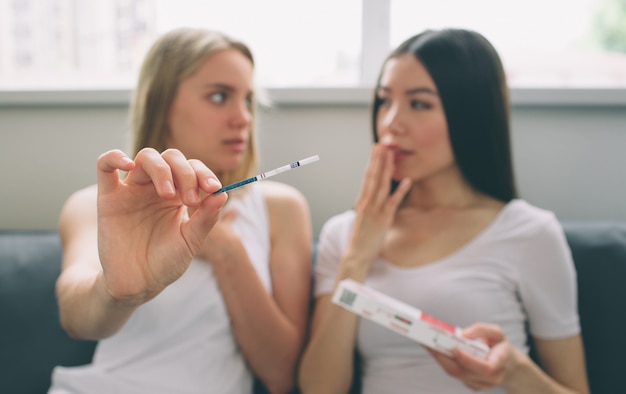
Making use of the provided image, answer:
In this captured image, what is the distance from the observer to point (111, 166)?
56 centimetres

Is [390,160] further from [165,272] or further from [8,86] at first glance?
[8,86]

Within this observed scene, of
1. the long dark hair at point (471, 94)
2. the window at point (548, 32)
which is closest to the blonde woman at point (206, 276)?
the long dark hair at point (471, 94)

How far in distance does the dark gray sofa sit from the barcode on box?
1.85ft

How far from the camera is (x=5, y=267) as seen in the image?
45.9 inches

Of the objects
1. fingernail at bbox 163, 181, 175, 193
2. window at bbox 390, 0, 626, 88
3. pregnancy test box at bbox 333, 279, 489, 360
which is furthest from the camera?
window at bbox 390, 0, 626, 88

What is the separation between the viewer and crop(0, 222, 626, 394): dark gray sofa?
1.05 meters

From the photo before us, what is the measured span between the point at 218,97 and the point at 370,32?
2.12 ft

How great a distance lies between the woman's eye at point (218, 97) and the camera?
3.31ft

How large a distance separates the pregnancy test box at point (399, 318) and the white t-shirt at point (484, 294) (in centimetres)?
17

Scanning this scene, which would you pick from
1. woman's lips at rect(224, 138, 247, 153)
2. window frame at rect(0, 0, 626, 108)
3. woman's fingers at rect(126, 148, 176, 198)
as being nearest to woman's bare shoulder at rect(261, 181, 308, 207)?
woman's lips at rect(224, 138, 247, 153)

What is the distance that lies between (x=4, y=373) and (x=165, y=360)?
15.7 inches

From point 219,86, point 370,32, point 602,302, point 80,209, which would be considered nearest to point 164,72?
point 219,86

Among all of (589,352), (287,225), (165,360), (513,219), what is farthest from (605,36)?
(165,360)

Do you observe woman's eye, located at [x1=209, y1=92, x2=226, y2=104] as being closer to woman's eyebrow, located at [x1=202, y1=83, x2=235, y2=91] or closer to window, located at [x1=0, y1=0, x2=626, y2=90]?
woman's eyebrow, located at [x1=202, y1=83, x2=235, y2=91]
